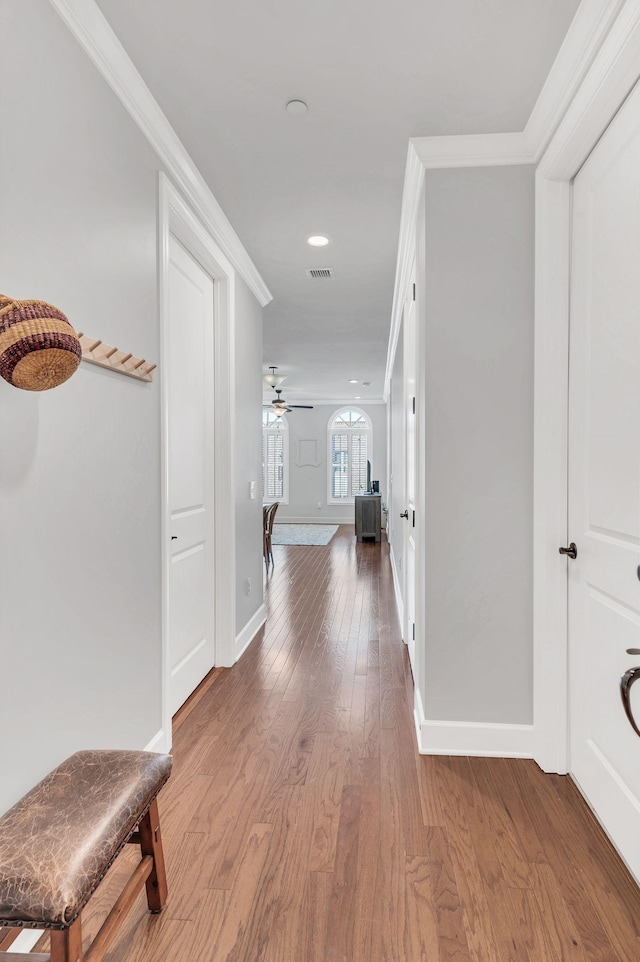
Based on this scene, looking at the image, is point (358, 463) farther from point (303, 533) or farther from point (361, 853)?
point (361, 853)

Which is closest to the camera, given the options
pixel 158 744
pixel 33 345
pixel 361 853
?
pixel 33 345

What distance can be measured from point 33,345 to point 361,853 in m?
1.73

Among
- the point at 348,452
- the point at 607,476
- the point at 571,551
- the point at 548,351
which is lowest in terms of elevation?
the point at 571,551

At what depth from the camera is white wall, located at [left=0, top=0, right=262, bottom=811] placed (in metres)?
1.34

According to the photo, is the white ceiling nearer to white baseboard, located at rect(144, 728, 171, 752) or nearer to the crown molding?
the crown molding

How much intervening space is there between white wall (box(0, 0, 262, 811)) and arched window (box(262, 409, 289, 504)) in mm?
9931

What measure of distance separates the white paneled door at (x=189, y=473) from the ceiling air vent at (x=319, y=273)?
1003 mm

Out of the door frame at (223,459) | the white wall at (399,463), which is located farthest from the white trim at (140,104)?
the white wall at (399,463)

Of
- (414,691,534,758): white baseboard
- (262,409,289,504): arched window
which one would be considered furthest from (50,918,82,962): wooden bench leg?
(262,409,289,504): arched window

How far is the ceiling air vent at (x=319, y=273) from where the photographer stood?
155 inches

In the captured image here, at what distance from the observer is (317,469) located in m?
12.0

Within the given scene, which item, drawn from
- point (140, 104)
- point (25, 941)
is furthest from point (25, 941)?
point (140, 104)

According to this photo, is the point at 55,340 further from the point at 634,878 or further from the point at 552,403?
the point at 634,878

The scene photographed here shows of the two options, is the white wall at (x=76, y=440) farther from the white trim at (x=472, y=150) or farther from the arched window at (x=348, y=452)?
the arched window at (x=348, y=452)
